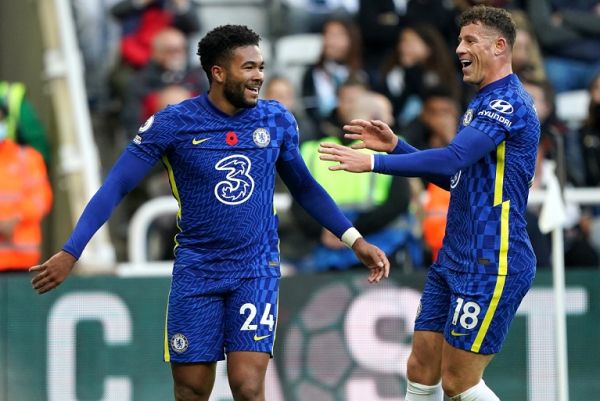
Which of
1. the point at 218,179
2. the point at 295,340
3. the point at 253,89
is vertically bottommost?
the point at 295,340

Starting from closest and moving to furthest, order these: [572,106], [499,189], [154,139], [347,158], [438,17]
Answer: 1. [347,158]
2. [499,189]
3. [154,139]
4. [438,17]
5. [572,106]

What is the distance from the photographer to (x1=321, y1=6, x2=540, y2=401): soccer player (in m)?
7.29

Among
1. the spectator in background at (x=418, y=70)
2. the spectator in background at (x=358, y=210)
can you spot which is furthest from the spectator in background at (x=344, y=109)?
the spectator in background at (x=358, y=210)

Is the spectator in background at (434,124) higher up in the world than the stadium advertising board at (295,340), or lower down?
higher up

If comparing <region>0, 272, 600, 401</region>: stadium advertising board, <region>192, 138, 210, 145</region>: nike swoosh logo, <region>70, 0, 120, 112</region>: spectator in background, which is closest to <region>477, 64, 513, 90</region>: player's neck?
<region>192, 138, 210, 145</region>: nike swoosh logo

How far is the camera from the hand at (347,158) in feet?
23.1

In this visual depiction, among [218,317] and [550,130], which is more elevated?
[550,130]

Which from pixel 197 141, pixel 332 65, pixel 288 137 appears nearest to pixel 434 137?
pixel 332 65

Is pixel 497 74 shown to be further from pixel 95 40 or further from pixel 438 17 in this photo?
pixel 95 40

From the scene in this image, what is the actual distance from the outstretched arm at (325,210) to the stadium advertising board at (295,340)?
2.66 meters

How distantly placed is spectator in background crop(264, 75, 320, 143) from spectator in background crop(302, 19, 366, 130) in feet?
1.37

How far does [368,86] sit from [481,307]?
17.6 ft

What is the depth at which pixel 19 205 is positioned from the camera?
1123 cm

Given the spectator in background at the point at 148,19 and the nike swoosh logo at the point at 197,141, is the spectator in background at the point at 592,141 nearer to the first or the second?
the spectator in background at the point at 148,19
